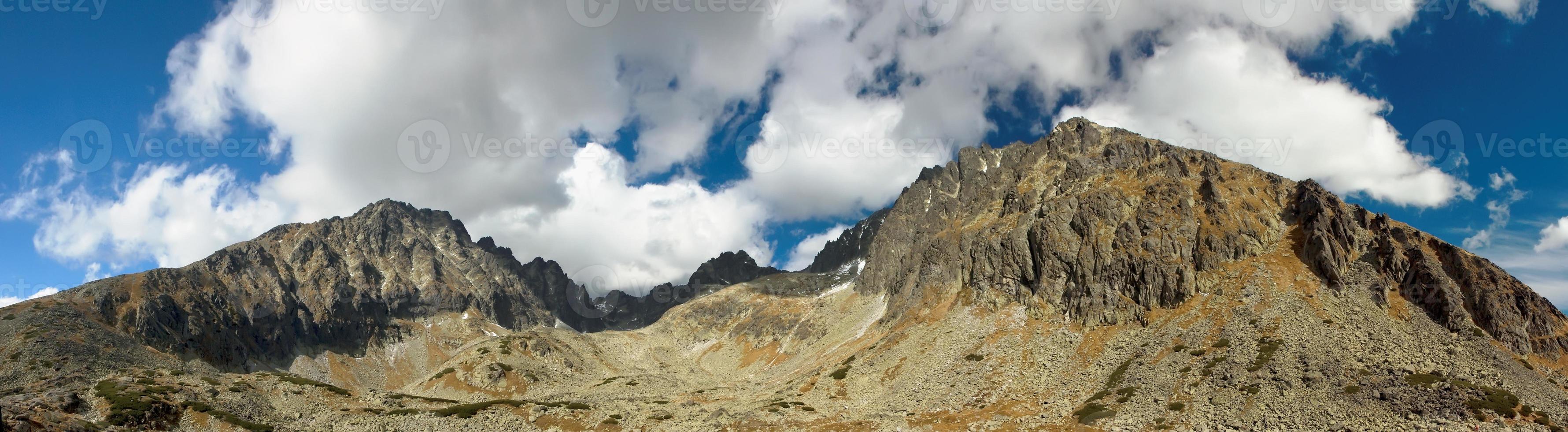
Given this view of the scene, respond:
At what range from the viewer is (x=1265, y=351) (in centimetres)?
7838

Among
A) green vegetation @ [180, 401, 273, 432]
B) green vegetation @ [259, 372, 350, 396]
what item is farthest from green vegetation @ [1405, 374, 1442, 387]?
green vegetation @ [259, 372, 350, 396]

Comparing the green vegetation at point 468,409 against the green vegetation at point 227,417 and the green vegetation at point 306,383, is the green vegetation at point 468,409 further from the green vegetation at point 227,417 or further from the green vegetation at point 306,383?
the green vegetation at point 306,383

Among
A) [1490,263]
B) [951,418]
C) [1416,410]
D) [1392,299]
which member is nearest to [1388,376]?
[1416,410]

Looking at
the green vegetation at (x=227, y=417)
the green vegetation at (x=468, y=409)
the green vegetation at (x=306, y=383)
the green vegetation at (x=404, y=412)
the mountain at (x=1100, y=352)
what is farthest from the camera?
the green vegetation at (x=306, y=383)

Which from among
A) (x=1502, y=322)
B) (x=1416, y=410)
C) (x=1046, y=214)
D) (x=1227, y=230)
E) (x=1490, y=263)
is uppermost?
(x=1046, y=214)

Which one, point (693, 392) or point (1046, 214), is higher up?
point (1046, 214)

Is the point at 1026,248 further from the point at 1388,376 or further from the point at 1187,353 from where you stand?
the point at 1388,376

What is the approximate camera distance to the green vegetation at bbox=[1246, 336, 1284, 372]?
2968 inches

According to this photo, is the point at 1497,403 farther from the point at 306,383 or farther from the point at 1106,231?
the point at 306,383

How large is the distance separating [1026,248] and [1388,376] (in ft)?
231

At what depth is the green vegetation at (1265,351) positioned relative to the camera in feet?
247

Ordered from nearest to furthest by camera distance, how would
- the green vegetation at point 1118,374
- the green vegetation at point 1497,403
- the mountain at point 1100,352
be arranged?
1. the green vegetation at point 1497,403
2. the mountain at point 1100,352
3. the green vegetation at point 1118,374

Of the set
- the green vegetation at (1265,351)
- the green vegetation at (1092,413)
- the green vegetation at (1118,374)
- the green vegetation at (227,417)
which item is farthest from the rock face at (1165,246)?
the green vegetation at (227,417)

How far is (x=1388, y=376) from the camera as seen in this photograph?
66188mm
